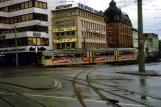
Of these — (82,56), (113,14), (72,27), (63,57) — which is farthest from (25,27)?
(113,14)

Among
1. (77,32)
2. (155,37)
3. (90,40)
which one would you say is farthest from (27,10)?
(155,37)

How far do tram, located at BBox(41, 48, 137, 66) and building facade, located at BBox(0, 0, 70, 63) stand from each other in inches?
651

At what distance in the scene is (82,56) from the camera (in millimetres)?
57125

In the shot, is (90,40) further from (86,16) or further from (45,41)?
(45,41)

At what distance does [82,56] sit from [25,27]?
22917 mm

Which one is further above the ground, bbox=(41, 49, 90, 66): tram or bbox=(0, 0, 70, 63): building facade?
bbox=(0, 0, 70, 63): building facade

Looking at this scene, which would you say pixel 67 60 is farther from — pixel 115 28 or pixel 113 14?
pixel 113 14

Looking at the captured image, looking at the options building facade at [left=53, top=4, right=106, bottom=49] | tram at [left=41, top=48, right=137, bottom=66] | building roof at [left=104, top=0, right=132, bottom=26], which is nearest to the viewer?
tram at [left=41, top=48, right=137, bottom=66]

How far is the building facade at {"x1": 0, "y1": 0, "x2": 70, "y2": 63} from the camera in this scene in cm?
7175

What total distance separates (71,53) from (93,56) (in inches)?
209

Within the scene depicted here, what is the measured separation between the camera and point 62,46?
269 ft

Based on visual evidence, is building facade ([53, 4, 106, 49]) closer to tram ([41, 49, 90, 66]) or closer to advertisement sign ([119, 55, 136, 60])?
advertisement sign ([119, 55, 136, 60])

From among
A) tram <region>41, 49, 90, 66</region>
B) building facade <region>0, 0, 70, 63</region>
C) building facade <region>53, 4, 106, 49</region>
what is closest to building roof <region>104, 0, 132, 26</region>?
building facade <region>53, 4, 106, 49</region>

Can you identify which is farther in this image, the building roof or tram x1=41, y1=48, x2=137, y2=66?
the building roof
